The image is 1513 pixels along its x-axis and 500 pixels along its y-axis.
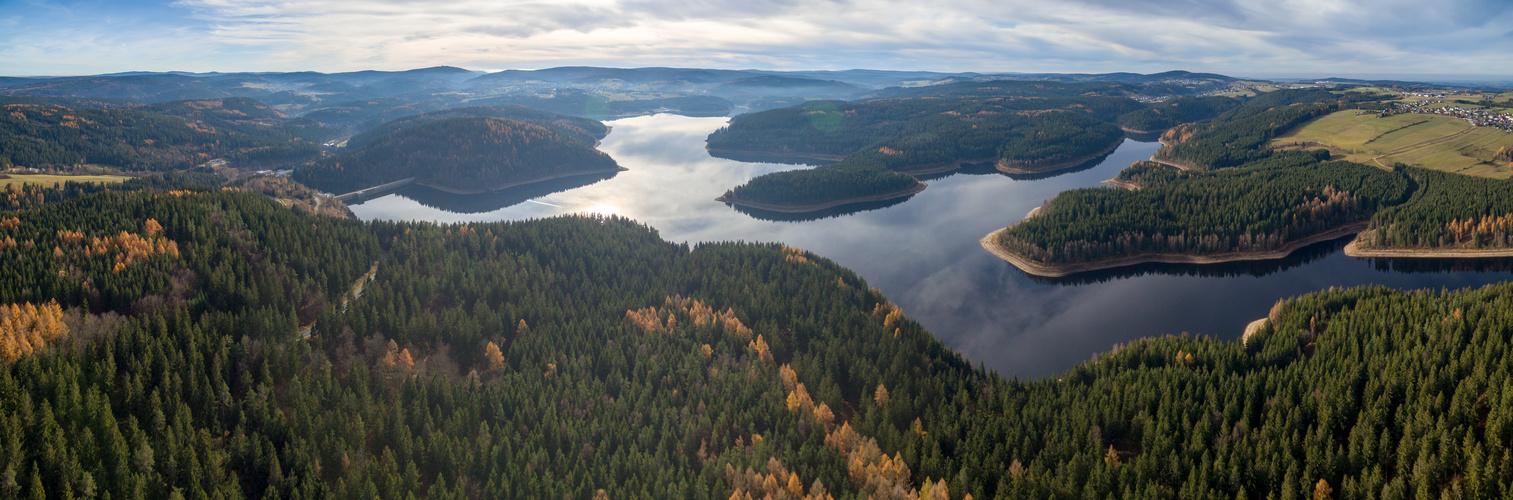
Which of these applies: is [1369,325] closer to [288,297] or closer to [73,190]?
[288,297]

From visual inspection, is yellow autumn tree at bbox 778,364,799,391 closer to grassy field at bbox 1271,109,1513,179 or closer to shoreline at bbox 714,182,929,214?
shoreline at bbox 714,182,929,214

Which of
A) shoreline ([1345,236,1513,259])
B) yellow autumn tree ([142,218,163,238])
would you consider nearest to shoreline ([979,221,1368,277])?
shoreline ([1345,236,1513,259])

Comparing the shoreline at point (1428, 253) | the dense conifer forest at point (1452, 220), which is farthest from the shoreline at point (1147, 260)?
the dense conifer forest at point (1452, 220)

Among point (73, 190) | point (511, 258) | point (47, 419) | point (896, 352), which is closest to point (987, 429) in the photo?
point (896, 352)

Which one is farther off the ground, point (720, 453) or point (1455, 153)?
point (1455, 153)

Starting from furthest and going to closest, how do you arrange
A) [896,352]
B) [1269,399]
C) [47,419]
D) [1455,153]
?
[1455,153] < [896,352] < [1269,399] < [47,419]
